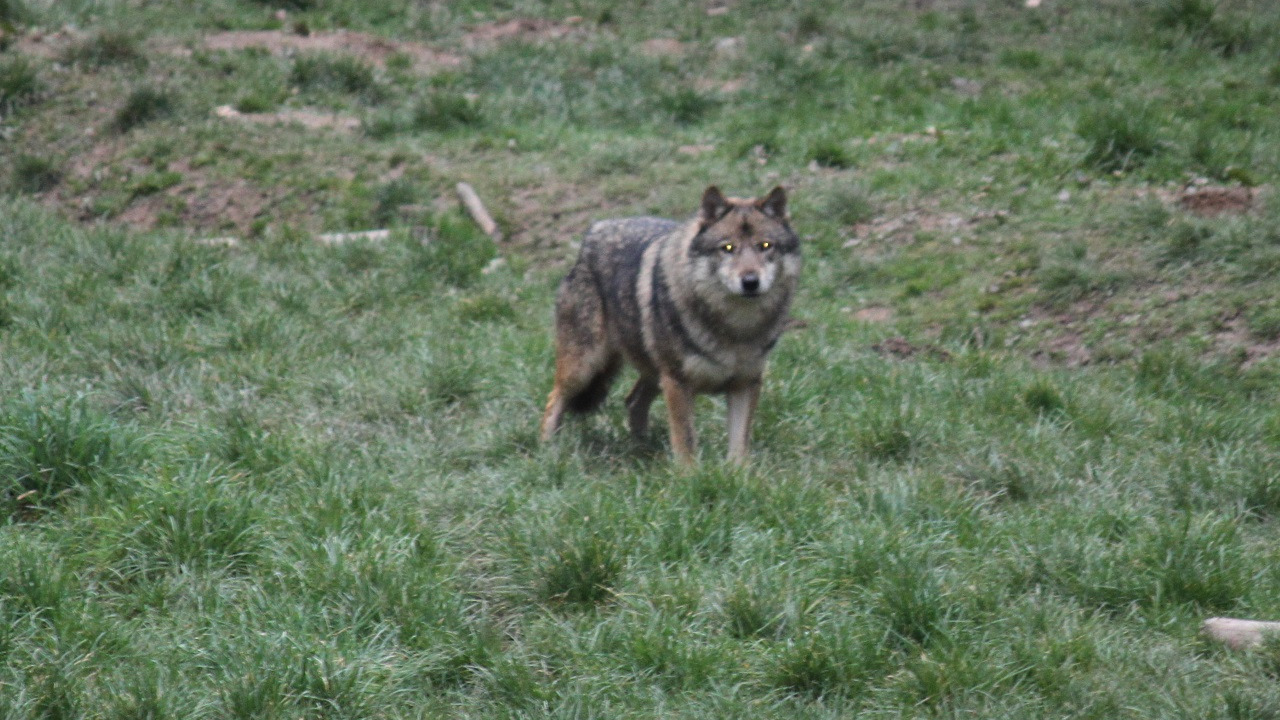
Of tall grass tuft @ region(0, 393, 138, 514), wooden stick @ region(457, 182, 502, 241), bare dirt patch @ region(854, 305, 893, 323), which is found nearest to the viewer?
tall grass tuft @ region(0, 393, 138, 514)

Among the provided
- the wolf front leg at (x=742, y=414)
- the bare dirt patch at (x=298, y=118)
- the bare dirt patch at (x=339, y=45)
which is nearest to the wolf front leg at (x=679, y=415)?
the wolf front leg at (x=742, y=414)

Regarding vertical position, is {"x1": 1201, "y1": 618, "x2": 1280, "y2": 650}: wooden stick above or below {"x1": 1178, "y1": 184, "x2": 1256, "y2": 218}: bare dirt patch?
below

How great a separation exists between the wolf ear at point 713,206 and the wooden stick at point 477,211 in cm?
392

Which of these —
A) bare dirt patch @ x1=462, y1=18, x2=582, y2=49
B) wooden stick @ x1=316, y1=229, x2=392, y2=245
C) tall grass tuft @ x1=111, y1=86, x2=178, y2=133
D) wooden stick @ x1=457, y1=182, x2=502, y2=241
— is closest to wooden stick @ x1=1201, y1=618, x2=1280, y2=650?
wooden stick @ x1=457, y1=182, x2=502, y2=241

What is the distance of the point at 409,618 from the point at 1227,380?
15.6 ft

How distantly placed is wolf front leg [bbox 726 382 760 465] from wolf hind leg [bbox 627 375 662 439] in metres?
0.56

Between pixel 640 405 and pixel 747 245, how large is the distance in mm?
1211

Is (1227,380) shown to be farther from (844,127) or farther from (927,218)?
(844,127)

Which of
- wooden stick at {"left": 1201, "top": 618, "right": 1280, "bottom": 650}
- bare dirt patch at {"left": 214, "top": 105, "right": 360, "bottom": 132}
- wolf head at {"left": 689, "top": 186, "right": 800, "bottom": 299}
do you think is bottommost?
bare dirt patch at {"left": 214, "top": 105, "right": 360, "bottom": 132}

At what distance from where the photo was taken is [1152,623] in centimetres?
441

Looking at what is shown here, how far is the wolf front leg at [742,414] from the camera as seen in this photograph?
6215 mm

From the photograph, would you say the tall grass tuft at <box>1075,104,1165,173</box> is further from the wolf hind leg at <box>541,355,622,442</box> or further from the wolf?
the wolf hind leg at <box>541,355,622,442</box>

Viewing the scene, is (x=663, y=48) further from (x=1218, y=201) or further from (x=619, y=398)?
(x=619, y=398)

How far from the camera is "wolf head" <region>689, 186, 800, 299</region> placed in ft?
19.7
